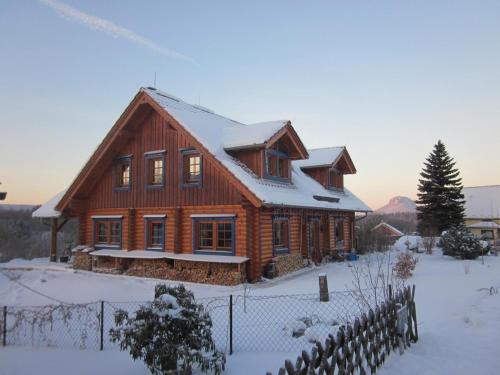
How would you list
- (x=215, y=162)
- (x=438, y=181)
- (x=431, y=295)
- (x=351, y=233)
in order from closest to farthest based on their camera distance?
(x=431, y=295), (x=215, y=162), (x=351, y=233), (x=438, y=181)

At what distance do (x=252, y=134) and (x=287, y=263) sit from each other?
20.4 feet

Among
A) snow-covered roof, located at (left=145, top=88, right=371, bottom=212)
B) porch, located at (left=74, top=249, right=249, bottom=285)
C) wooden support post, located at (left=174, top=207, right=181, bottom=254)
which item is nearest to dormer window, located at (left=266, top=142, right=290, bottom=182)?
snow-covered roof, located at (left=145, top=88, right=371, bottom=212)

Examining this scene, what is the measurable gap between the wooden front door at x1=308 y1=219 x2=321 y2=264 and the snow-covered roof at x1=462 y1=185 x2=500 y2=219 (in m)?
32.1

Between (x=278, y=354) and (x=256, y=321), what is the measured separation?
2675 mm

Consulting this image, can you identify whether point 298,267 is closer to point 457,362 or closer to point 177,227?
point 177,227

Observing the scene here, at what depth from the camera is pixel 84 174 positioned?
20875 mm

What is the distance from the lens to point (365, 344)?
600 centimetres

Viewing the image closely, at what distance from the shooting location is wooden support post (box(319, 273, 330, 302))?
36.8ft

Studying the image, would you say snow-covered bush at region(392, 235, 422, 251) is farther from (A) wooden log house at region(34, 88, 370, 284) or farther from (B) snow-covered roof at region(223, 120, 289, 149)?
(B) snow-covered roof at region(223, 120, 289, 149)

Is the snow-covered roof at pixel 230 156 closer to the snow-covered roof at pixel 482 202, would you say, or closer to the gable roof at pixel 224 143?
the gable roof at pixel 224 143

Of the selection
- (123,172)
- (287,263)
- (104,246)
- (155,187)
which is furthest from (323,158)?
(104,246)

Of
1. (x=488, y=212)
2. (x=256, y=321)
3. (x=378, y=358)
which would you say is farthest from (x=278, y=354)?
(x=488, y=212)

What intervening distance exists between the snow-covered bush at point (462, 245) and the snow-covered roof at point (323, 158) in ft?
28.7

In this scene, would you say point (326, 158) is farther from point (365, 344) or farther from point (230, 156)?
point (365, 344)
